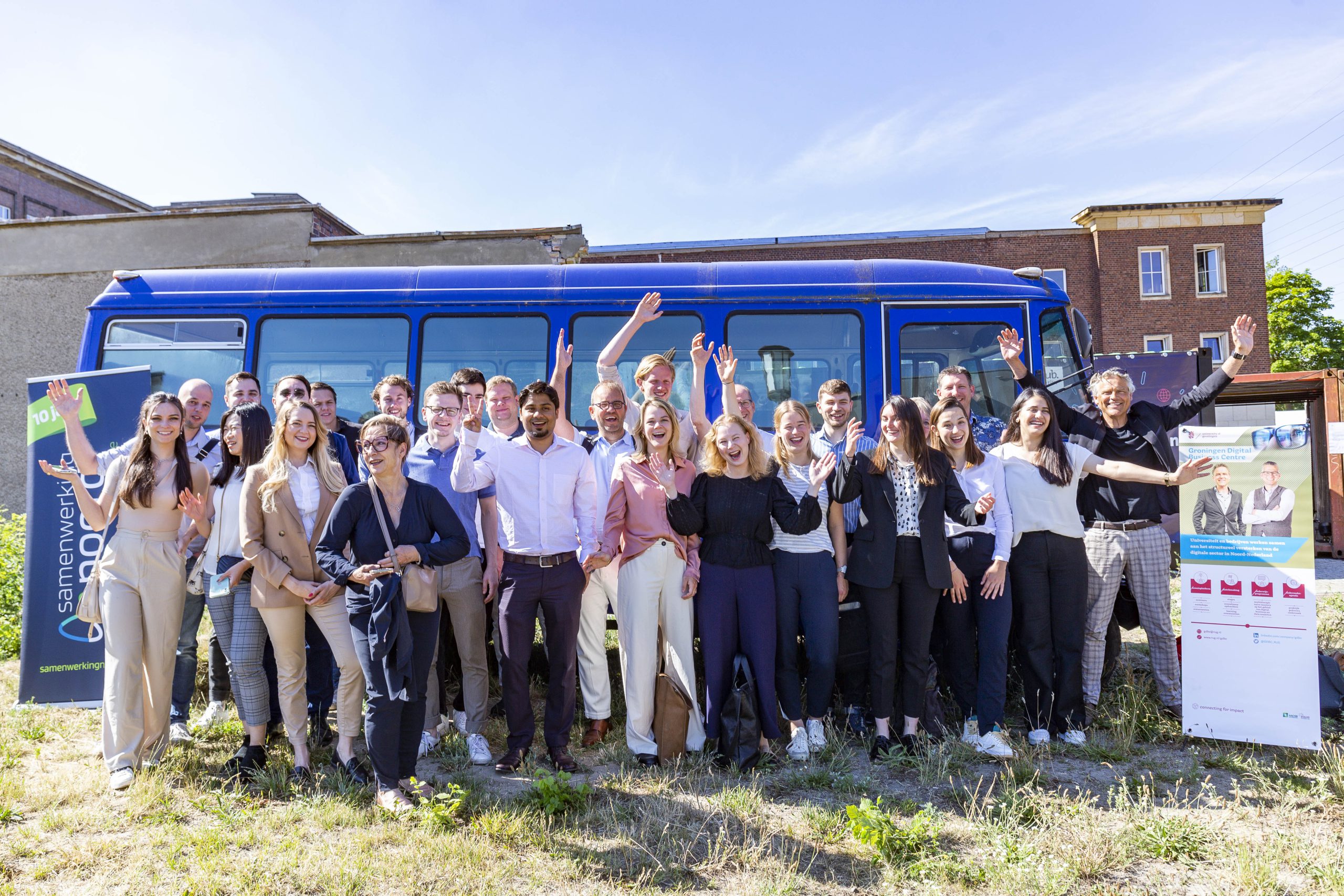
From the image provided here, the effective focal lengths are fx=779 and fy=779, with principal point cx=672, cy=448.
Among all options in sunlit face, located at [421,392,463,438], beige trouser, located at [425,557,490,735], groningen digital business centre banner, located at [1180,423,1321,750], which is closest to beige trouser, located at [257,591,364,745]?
beige trouser, located at [425,557,490,735]

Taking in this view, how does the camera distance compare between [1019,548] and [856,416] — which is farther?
[856,416]

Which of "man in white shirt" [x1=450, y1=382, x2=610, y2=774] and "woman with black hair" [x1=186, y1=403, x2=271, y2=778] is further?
"man in white shirt" [x1=450, y1=382, x2=610, y2=774]

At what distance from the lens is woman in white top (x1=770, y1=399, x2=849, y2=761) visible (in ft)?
14.5

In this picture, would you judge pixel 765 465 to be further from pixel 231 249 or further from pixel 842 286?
pixel 231 249

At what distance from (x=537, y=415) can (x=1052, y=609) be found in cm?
325

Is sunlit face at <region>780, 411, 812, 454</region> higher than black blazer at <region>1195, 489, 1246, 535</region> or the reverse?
higher

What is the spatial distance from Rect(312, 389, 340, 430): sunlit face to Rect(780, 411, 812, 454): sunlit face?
2997 millimetres

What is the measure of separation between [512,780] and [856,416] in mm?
3758

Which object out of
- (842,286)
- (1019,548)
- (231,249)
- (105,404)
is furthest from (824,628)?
(231,249)

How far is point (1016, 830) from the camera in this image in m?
3.58

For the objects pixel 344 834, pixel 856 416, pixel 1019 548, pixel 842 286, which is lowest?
pixel 344 834

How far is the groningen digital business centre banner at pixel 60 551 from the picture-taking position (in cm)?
532

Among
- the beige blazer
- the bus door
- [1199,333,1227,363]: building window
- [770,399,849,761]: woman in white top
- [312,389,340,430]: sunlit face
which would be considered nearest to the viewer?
the beige blazer

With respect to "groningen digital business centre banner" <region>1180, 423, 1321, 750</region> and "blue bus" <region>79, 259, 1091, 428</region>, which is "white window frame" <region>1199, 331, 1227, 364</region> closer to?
"blue bus" <region>79, 259, 1091, 428</region>
